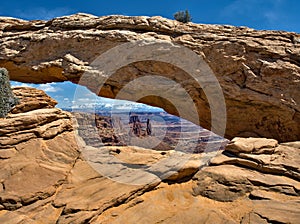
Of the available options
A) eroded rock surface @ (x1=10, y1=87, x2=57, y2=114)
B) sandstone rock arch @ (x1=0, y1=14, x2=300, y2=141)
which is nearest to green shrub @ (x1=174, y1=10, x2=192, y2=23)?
sandstone rock arch @ (x1=0, y1=14, x2=300, y2=141)

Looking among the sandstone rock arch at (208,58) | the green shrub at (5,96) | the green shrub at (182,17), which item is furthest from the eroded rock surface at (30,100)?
the green shrub at (182,17)

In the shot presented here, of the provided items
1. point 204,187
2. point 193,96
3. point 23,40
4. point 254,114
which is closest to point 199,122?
point 193,96

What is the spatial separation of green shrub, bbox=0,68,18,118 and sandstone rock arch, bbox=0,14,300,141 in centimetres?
275

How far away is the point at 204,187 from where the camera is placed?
873 cm

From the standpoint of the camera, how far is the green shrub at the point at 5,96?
1148cm

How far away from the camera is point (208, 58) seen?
13555 millimetres

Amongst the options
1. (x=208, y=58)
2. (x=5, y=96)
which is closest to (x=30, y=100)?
(x=5, y=96)

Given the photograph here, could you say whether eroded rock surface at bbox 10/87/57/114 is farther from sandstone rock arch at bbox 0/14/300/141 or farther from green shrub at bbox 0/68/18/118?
sandstone rock arch at bbox 0/14/300/141

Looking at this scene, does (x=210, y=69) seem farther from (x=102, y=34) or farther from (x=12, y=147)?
(x=12, y=147)

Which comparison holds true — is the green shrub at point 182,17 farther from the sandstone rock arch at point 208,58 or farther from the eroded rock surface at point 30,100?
the eroded rock surface at point 30,100

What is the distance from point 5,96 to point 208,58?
424 inches

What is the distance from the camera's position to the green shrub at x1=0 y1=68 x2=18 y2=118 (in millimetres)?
11484

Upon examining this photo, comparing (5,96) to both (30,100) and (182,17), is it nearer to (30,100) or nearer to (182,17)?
(30,100)

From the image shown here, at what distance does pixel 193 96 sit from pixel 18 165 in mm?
9032
